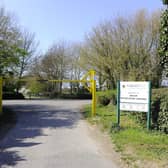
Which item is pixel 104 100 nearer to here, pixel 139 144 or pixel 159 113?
pixel 159 113

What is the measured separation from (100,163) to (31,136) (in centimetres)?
380

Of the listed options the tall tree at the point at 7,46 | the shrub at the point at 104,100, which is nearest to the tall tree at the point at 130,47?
the shrub at the point at 104,100

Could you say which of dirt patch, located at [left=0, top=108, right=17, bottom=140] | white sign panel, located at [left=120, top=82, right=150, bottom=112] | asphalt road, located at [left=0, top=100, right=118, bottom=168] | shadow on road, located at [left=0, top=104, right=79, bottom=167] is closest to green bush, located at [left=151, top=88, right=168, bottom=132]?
white sign panel, located at [left=120, top=82, right=150, bottom=112]

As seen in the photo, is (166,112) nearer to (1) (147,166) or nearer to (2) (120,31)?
(1) (147,166)

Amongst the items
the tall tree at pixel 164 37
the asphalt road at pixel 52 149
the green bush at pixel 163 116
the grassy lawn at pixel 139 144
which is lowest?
the asphalt road at pixel 52 149

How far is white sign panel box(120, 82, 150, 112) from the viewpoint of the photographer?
9930 mm

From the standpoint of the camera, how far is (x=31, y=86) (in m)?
41.6

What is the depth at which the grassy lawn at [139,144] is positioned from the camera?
5988mm

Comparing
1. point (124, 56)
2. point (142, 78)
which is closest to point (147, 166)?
point (142, 78)

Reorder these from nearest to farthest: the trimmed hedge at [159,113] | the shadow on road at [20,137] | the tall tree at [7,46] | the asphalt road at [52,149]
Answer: the asphalt road at [52,149]
the shadow on road at [20,137]
the trimmed hedge at [159,113]
the tall tree at [7,46]

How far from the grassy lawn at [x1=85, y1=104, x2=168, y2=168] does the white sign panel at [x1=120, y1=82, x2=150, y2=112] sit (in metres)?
0.73

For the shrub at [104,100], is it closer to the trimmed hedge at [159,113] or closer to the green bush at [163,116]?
the trimmed hedge at [159,113]

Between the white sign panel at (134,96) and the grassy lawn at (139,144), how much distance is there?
2.39 ft

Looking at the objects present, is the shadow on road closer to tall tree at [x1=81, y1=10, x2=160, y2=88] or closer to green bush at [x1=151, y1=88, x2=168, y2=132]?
green bush at [x1=151, y1=88, x2=168, y2=132]
